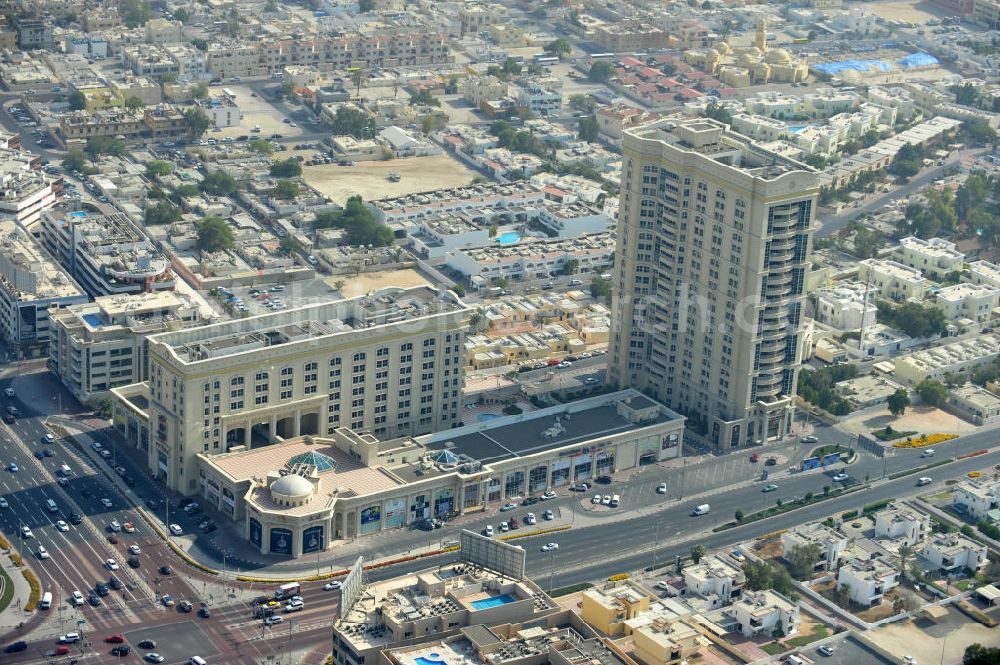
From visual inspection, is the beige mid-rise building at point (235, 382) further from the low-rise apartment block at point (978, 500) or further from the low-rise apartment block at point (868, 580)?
the low-rise apartment block at point (978, 500)

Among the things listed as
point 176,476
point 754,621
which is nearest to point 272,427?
point 176,476

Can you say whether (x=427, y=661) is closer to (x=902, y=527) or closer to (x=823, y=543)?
(x=823, y=543)

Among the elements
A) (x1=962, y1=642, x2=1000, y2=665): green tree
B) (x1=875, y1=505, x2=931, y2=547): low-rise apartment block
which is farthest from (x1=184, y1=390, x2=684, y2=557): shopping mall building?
(x1=962, y1=642, x2=1000, y2=665): green tree

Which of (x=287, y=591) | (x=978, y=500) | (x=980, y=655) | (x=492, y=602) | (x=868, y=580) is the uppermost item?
(x=492, y=602)

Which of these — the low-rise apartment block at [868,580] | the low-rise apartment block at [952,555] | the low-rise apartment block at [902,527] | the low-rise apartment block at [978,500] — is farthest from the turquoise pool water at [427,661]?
the low-rise apartment block at [978,500]

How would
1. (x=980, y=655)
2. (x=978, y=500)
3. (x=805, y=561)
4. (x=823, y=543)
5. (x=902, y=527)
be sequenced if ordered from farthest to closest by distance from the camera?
(x=978, y=500) < (x=902, y=527) < (x=823, y=543) < (x=805, y=561) < (x=980, y=655)

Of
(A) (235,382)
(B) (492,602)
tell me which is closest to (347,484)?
(A) (235,382)

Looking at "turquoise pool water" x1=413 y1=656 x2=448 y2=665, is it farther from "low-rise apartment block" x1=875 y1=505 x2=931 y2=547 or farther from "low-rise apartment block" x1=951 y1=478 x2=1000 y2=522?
"low-rise apartment block" x1=951 y1=478 x2=1000 y2=522
